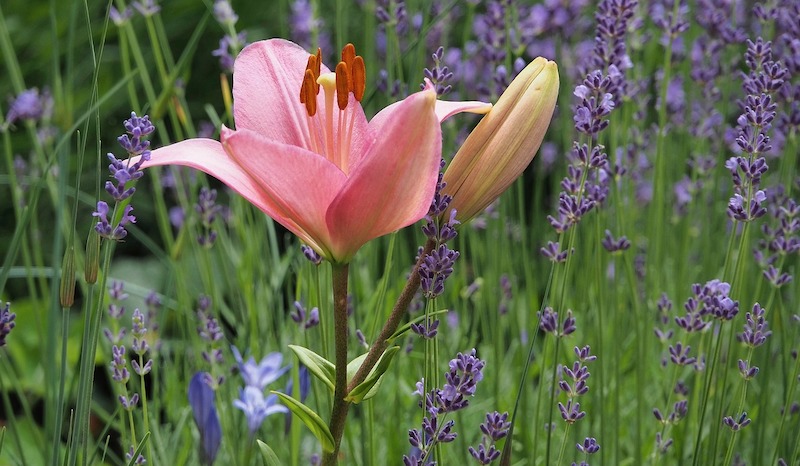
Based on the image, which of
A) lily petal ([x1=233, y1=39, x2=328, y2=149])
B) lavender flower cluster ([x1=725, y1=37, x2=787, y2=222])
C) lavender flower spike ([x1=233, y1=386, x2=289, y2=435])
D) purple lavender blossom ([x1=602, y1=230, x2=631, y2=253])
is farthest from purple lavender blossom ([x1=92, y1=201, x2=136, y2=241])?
purple lavender blossom ([x1=602, y1=230, x2=631, y2=253])

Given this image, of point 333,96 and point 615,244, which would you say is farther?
point 615,244

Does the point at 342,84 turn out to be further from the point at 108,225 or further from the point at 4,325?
the point at 4,325

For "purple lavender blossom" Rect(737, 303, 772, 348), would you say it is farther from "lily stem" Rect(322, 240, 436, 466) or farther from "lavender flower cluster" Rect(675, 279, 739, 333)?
"lily stem" Rect(322, 240, 436, 466)

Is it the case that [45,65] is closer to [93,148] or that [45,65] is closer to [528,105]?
[93,148]

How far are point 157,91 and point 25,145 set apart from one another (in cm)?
41

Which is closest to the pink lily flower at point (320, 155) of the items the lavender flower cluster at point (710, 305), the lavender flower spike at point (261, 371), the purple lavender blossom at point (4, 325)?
the purple lavender blossom at point (4, 325)

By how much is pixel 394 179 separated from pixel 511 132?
0.11 m

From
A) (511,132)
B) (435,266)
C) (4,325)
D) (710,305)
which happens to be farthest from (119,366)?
(710,305)

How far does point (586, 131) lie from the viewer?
0.82 meters

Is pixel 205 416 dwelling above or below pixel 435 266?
below

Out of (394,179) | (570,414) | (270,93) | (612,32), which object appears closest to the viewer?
(394,179)

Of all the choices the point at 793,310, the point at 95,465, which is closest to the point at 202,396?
the point at 95,465

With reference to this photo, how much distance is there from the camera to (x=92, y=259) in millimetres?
750

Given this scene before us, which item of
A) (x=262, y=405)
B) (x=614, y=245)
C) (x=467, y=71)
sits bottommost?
(x=262, y=405)
